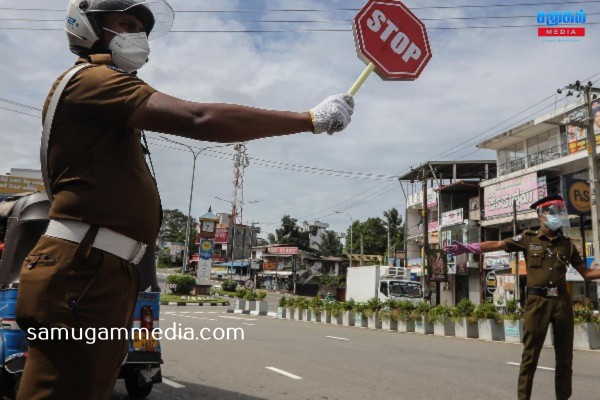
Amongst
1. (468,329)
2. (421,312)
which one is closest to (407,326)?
(421,312)

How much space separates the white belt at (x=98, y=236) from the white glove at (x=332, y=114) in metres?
0.72

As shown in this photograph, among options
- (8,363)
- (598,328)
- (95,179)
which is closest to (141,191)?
(95,179)

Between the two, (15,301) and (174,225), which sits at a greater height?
(174,225)

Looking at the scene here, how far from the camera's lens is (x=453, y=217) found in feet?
129

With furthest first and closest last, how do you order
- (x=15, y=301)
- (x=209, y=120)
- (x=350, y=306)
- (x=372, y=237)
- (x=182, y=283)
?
(x=372, y=237) → (x=182, y=283) → (x=350, y=306) → (x=15, y=301) → (x=209, y=120)

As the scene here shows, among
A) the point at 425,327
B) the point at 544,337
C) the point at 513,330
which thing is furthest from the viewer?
the point at 425,327

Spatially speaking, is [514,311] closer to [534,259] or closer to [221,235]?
[534,259]

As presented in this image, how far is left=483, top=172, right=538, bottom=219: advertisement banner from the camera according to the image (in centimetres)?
3103

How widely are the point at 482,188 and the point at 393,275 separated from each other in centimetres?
1398

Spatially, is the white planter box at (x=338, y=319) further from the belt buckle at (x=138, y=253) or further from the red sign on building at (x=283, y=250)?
the red sign on building at (x=283, y=250)

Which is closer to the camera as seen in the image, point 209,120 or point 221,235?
point 209,120

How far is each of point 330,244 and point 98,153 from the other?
77059mm

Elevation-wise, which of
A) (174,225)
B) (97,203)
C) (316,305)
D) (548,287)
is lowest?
(316,305)

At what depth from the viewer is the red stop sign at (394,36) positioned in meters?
2.54
